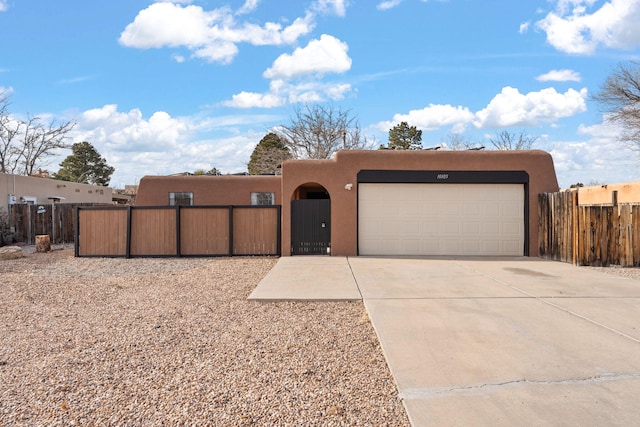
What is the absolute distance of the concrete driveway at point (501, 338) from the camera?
3469mm

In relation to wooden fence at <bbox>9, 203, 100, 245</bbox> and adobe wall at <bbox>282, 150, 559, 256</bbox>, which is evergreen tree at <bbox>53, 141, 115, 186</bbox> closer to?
wooden fence at <bbox>9, 203, 100, 245</bbox>

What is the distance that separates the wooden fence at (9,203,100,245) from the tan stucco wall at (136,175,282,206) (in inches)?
168

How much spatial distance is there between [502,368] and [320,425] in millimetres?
2033

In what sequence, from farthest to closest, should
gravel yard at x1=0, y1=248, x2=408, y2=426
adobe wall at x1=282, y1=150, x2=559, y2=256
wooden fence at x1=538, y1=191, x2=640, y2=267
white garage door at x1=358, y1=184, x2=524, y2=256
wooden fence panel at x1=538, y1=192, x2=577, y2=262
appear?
white garage door at x1=358, y1=184, x2=524, y2=256
adobe wall at x1=282, y1=150, x2=559, y2=256
wooden fence panel at x1=538, y1=192, x2=577, y2=262
wooden fence at x1=538, y1=191, x2=640, y2=267
gravel yard at x1=0, y1=248, x2=408, y2=426

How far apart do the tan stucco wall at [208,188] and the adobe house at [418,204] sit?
15.5 ft

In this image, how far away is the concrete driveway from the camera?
11.4ft

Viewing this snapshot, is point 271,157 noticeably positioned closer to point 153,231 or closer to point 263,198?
point 263,198

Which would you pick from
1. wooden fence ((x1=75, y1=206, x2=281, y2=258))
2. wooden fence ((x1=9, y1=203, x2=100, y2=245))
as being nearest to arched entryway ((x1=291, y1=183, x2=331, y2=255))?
wooden fence ((x1=75, y1=206, x2=281, y2=258))

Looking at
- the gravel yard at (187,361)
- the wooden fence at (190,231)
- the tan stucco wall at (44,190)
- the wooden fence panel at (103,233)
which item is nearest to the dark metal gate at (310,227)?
the wooden fence at (190,231)

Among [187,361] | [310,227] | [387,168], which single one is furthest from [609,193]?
[187,361]

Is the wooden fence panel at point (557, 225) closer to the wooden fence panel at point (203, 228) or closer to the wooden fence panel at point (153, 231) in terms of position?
the wooden fence panel at point (203, 228)

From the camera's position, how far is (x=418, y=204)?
1349cm

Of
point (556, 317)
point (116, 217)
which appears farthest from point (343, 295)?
point (116, 217)

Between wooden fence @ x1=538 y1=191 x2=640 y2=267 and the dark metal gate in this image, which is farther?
the dark metal gate
